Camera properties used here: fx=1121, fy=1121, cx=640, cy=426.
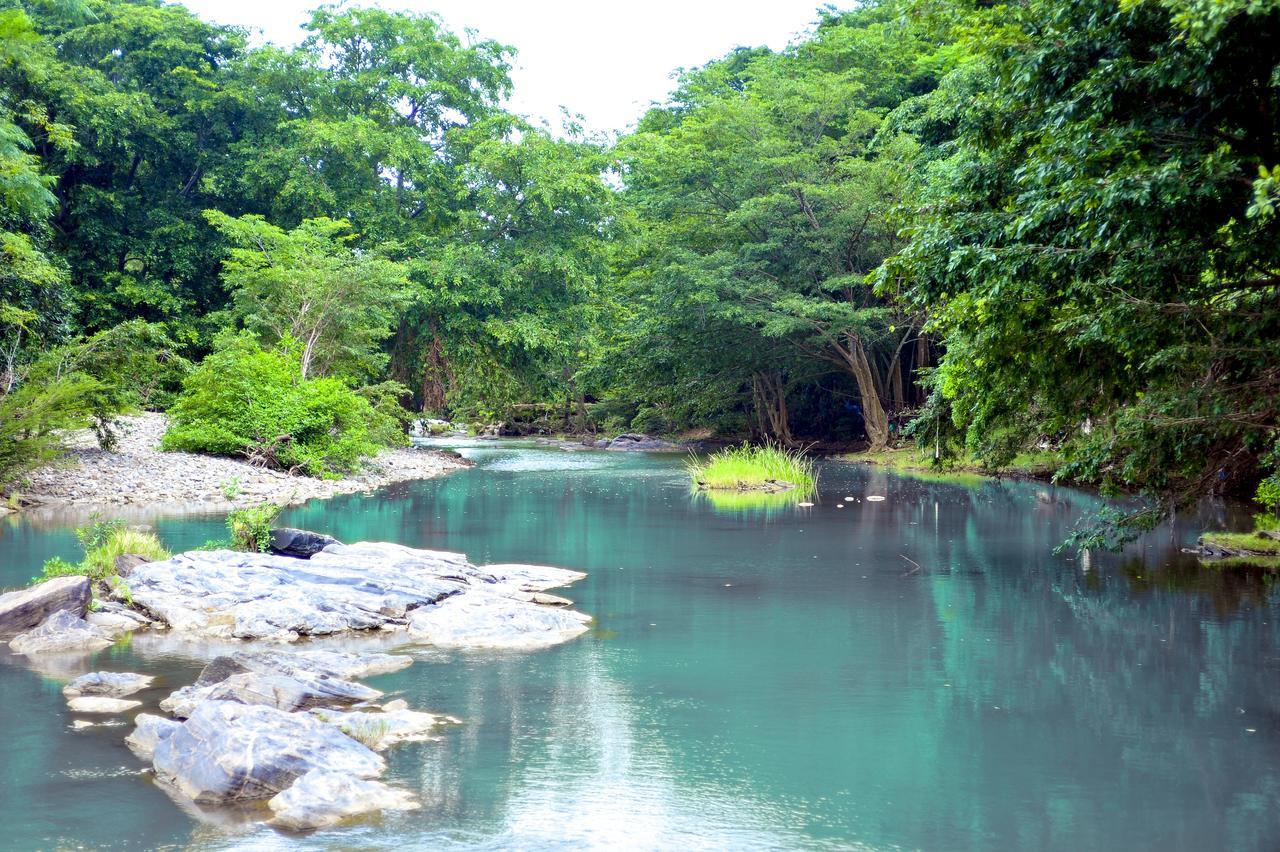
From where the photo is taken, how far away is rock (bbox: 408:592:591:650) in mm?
8898

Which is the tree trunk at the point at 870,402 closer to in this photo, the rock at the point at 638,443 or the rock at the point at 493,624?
the rock at the point at 638,443

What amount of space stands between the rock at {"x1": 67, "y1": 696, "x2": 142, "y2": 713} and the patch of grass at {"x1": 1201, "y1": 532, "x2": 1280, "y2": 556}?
11235mm

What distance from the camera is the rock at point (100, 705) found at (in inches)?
272

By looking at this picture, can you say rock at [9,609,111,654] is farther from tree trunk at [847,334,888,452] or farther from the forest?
tree trunk at [847,334,888,452]

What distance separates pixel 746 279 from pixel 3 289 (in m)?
17.2

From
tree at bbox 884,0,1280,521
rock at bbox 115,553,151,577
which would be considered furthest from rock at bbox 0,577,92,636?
tree at bbox 884,0,1280,521

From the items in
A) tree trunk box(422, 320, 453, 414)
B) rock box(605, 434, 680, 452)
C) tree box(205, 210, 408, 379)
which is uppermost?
tree box(205, 210, 408, 379)

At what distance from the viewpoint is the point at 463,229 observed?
30953mm

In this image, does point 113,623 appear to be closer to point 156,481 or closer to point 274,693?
point 274,693

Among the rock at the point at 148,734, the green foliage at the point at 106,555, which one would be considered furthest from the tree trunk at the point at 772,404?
the rock at the point at 148,734

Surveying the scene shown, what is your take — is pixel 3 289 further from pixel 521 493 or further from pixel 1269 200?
pixel 1269 200

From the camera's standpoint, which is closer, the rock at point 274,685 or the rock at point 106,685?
the rock at point 274,685

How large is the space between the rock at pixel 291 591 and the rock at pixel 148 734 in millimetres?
2479

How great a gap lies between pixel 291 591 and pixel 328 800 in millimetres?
4361
